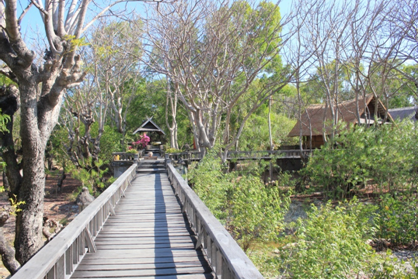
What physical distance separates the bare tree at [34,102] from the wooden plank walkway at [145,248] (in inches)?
92.4

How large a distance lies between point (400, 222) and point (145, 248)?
26.8ft

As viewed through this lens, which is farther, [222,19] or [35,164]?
[222,19]

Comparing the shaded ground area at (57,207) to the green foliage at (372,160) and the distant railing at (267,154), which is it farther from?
the green foliage at (372,160)

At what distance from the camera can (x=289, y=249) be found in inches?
237

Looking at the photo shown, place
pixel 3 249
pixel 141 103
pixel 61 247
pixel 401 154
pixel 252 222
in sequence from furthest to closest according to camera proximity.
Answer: pixel 141 103, pixel 401 154, pixel 252 222, pixel 3 249, pixel 61 247

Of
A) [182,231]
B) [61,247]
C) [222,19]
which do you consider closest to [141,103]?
[222,19]

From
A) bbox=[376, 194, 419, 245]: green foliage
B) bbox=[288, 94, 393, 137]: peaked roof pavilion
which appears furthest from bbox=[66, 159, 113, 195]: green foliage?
bbox=[288, 94, 393, 137]: peaked roof pavilion

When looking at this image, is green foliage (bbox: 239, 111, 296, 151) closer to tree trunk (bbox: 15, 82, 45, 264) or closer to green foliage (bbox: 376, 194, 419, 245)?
green foliage (bbox: 376, 194, 419, 245)

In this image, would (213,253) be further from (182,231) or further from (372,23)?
(372,23)

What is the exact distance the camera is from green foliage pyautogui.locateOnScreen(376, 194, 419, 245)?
9.52 m

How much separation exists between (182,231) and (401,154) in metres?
7.53

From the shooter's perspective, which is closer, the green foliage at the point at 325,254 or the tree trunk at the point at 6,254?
the green foliage at the point at 325,254

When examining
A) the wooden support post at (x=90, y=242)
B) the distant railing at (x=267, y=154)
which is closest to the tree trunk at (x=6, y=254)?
the wooden support post at (x=90, y=242)

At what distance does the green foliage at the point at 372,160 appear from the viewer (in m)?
9.99
